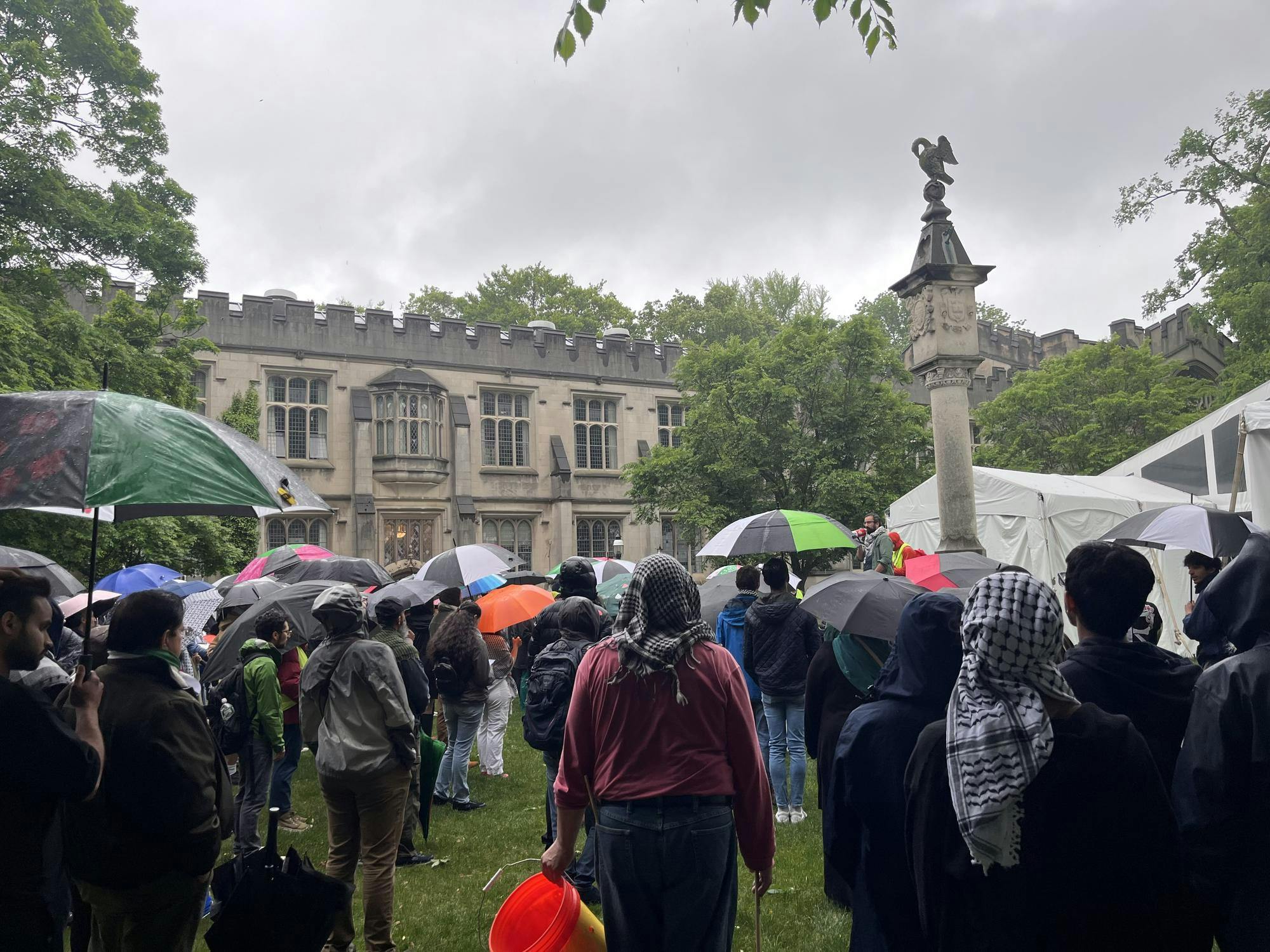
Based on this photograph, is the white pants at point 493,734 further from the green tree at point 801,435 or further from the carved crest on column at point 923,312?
the green tree at point 801,435

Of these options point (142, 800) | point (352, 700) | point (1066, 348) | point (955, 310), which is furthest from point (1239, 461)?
point (1066, 348)

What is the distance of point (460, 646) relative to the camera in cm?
817

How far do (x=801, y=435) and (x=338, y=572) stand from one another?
15.5 m

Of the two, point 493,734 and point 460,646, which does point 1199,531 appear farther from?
point 493,734

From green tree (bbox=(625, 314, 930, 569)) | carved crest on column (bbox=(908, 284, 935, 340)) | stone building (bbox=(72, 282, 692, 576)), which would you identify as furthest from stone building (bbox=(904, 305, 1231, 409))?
carved crest on column (bbox=(908, 284, 935, 340))

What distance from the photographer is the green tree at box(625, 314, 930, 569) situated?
23422 millimetres

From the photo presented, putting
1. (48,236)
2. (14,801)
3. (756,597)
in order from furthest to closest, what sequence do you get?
1. (48,236)
2. (756,597)
3. (14,801)

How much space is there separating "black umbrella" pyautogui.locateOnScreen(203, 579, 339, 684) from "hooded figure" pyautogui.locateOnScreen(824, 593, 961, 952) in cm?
480

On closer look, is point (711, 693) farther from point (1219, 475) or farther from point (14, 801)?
point (1219, 475)

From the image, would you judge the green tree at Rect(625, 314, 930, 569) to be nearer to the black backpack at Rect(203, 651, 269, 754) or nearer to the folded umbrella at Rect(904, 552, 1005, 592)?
the folded umbrella at Rect(904, 552, 1005, 592)

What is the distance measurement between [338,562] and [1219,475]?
35.5 ft

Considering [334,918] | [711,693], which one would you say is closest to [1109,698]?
[711,693]

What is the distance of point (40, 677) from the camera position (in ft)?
12.2

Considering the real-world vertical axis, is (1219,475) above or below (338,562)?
above
